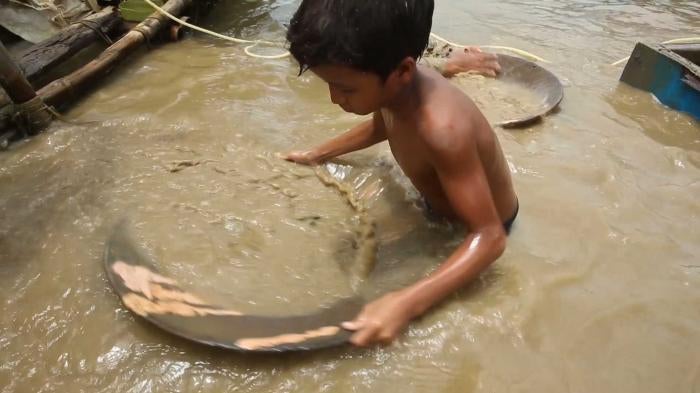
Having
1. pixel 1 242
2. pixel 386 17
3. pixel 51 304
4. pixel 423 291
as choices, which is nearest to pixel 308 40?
pixel 386 17

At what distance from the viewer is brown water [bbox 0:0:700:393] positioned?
59.7 inches

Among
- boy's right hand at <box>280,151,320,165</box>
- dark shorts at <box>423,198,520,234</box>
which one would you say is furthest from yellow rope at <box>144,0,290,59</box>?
dark shorts at <box>423,198,520,234</box>

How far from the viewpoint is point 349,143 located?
2.35 meters

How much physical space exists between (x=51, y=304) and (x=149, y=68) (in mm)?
2361

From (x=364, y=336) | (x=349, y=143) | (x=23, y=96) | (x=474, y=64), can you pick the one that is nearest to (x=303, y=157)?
(x=349, y=143)

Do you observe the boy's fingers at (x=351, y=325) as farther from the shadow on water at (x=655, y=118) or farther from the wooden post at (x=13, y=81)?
the shadow on water at (x=655, y=118)

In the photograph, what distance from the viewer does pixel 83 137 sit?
270 cm

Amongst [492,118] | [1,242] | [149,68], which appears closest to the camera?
[1,242]

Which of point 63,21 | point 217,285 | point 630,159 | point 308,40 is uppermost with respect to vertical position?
point 308,40

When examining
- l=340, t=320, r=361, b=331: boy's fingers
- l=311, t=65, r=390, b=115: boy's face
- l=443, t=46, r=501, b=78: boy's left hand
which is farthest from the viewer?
l=443, t=46, r=501, b=78: boy's left hand

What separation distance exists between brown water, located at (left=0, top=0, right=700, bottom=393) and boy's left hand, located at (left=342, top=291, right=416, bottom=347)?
0.06 m

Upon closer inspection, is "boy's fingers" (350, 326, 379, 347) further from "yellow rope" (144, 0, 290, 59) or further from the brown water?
"yellow rope" (144, 0, 290, 59)

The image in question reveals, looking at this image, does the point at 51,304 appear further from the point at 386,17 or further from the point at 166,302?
the point at 386,17

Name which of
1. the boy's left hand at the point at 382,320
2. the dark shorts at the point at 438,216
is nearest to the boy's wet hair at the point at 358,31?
the boy's left hand at the point at 382,320
